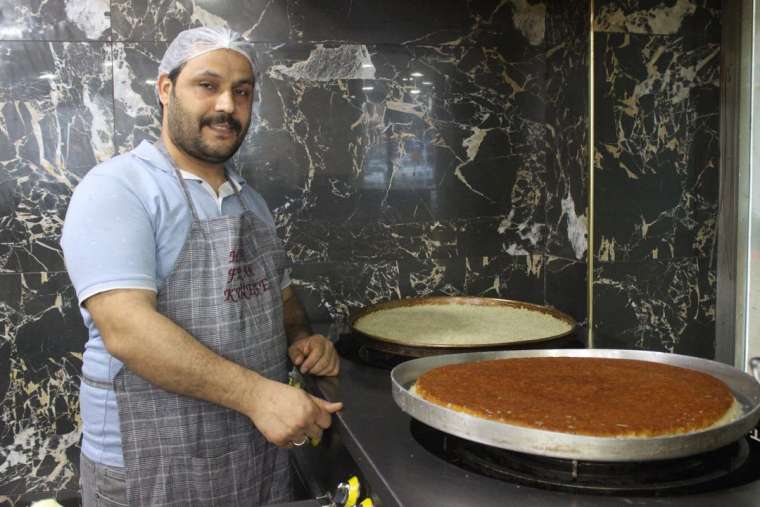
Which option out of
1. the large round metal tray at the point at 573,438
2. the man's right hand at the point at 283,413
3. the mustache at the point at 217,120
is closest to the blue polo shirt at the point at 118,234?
the mustache at the point at 217,120

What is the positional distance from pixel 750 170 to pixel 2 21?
240cm

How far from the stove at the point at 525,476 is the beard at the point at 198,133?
0.81 meters

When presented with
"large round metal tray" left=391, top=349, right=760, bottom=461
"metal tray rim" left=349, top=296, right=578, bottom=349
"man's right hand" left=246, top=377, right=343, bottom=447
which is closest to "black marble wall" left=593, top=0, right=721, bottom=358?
"metal tray rim" left=349, top=296, right=578, bottom=349

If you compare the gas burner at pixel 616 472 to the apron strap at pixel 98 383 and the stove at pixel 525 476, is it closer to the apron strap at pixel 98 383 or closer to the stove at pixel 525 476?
the stove at pixel 525 476

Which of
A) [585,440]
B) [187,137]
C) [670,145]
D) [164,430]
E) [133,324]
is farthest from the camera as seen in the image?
[670,145]

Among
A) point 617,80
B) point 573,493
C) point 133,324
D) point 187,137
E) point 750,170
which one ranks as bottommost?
point 573,493

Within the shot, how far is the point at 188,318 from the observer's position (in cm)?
155

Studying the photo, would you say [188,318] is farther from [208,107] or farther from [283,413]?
[208,107]

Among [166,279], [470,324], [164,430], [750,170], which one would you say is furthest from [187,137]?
[750,170]

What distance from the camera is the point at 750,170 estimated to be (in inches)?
77.5

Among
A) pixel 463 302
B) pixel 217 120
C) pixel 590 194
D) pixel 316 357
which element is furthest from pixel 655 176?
pixel 217 120

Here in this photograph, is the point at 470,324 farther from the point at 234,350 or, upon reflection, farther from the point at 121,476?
the point at 121,476

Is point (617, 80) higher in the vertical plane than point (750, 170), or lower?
higher

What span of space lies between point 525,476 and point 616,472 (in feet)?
0.42
